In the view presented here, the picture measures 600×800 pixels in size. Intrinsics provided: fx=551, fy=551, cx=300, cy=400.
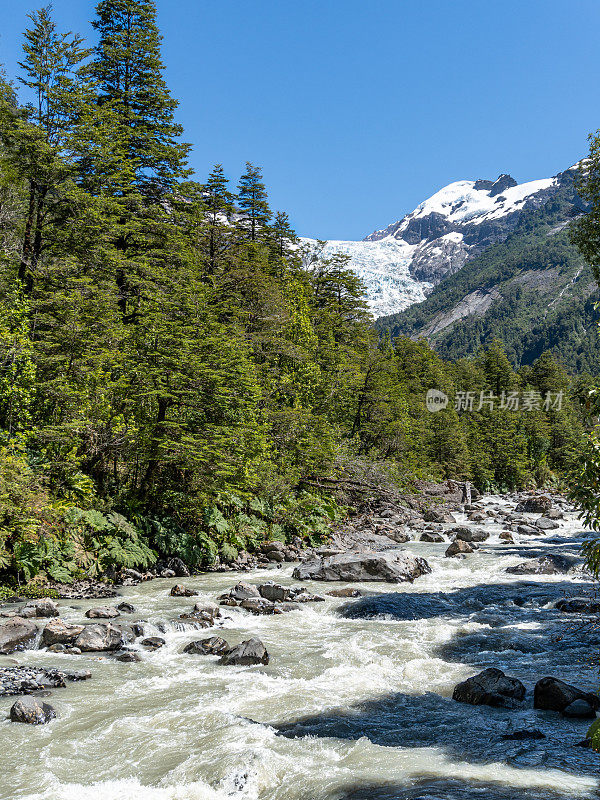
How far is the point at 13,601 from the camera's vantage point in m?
11.9

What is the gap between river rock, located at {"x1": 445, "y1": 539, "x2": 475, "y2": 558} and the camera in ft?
69.5

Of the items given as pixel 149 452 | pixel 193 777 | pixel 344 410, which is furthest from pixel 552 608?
pixel 344 410

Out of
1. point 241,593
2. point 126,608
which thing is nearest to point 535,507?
point 241,593

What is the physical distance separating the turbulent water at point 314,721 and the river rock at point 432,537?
11801 millimetres

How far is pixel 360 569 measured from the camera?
675 inches

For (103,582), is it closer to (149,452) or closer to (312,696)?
(149,452)

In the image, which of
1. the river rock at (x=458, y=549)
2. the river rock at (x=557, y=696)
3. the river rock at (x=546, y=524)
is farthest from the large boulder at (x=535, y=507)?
the river rock at (x=557, y=696)

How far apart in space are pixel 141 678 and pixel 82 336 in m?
10.1

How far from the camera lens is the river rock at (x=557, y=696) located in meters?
7.99

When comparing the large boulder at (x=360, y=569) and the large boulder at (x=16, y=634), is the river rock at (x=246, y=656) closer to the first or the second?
the large boulder at (x=16, y=634)

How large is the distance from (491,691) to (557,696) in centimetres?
93

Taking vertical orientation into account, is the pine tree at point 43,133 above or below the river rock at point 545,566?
above

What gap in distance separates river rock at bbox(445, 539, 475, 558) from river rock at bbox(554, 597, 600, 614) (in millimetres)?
6672

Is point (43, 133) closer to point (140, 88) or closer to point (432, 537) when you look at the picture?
point (140, 88)
